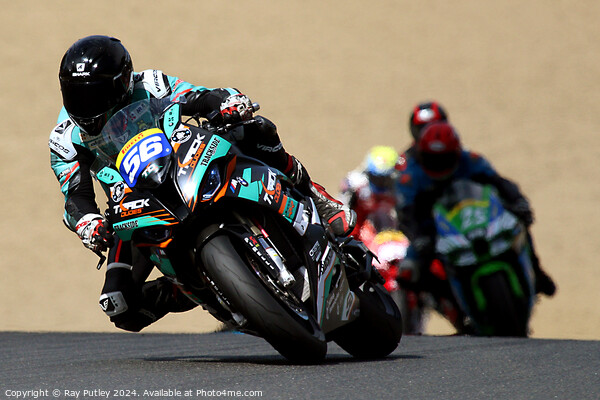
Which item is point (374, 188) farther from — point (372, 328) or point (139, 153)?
point (139, 153)

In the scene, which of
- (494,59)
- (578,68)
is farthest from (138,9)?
(578,68)

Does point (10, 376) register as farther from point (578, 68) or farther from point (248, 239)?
point (578, 68)

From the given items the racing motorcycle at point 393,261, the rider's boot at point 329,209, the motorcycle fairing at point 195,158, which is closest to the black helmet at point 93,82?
the motorcycle fairing at point 195,158

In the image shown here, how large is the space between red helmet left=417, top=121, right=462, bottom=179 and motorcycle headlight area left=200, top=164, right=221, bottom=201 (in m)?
4.21

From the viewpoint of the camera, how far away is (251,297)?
465cm

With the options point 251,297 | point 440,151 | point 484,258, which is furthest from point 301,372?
point 440,151

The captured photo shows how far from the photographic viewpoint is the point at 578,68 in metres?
24.0

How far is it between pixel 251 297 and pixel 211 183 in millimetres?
544

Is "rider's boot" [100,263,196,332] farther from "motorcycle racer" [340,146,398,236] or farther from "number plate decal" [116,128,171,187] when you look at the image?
"motorcycle racer" [340,146,398,236]

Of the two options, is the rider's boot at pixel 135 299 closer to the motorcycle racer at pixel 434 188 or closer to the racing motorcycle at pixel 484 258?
the racing motorcycle at pixel 484 258

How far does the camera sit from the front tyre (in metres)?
4.65

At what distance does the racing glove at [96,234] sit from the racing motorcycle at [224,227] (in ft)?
0.18

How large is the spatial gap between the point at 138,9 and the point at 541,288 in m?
17.5

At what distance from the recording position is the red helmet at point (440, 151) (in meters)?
8.88
